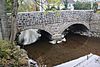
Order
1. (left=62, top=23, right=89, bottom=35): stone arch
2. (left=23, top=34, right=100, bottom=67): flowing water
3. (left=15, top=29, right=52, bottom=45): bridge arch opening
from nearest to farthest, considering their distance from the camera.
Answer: (left=23, top=34, right=100, bottom=67): flowing water
(left=15, top=29, right=52, bottom=45): bridge arch opening
(left=62, top=23, right=89, bottom=35): stone arch

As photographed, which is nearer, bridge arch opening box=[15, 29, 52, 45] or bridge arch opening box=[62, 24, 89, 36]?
bridge arch opening box=[15, 29, 52, 45]

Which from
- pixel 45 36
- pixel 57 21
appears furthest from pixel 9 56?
pixel 45 36

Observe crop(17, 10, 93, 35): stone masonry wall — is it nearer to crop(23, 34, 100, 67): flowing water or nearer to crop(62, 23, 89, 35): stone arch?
crop(62, 23, 89, 35): stone arch

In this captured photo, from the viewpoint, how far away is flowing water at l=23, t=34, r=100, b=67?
16.1 metres

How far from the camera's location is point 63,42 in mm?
21594

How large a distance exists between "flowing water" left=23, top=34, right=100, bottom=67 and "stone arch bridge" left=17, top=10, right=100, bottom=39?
61.4 inches

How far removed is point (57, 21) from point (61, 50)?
4096 millimetres

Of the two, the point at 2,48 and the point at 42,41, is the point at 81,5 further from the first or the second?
the point at 2,48

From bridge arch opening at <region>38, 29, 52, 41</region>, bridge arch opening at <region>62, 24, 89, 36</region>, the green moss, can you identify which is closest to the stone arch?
bridge arch opening at <region>62, 24, 89, 36</region>

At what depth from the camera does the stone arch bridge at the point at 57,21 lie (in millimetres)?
19109

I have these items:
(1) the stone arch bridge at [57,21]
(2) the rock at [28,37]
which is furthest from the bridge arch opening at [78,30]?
(2) the rock at [28,37]

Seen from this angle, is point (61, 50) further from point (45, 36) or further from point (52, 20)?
point (45, 36)

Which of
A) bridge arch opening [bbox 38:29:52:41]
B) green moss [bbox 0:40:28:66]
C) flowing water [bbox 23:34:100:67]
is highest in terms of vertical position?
green moss [bbox 0:40:28:66]

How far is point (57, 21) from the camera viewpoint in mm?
21672
